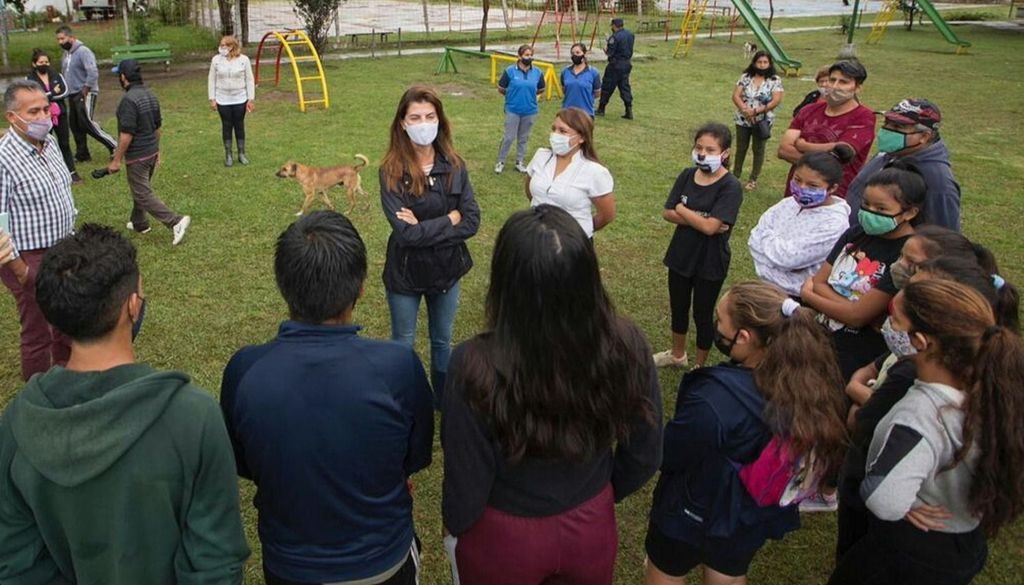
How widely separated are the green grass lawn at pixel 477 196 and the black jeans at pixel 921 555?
3.25ft

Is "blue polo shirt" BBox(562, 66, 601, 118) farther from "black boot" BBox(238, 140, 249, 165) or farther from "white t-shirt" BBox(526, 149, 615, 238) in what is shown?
"white t-shirt" BBox(526, 149, 615, 238)

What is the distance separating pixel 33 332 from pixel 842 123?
5.29m

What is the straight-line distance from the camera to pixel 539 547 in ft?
6.54

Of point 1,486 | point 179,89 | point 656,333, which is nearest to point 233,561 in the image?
point 1,486

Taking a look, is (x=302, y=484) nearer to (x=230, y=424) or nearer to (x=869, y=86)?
(x=230, y=424)

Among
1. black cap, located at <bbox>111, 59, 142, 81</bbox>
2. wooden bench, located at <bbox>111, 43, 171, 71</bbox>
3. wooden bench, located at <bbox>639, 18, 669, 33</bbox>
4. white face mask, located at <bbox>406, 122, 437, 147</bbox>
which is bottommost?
white face mask, located at <bbox>406, 122, 437, 147</bbox>

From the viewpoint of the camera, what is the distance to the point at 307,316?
2.03 m

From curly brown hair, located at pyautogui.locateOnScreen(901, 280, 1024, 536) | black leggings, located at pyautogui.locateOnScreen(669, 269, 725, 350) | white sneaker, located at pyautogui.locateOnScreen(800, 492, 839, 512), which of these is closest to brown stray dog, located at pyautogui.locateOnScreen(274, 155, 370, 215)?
black leggings, located at pyautogui.locateOnScreen(669, 269, 725, 350)

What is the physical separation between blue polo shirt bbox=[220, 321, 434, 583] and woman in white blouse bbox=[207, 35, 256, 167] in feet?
26.4

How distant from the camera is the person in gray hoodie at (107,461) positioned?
5.49 feet

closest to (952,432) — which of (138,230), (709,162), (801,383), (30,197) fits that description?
(801,383)

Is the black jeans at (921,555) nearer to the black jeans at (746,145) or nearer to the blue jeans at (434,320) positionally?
the blue jeans at (434,320)

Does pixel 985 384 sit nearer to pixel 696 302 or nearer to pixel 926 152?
pixel 926 152

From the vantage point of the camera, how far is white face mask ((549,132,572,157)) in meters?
4.33
